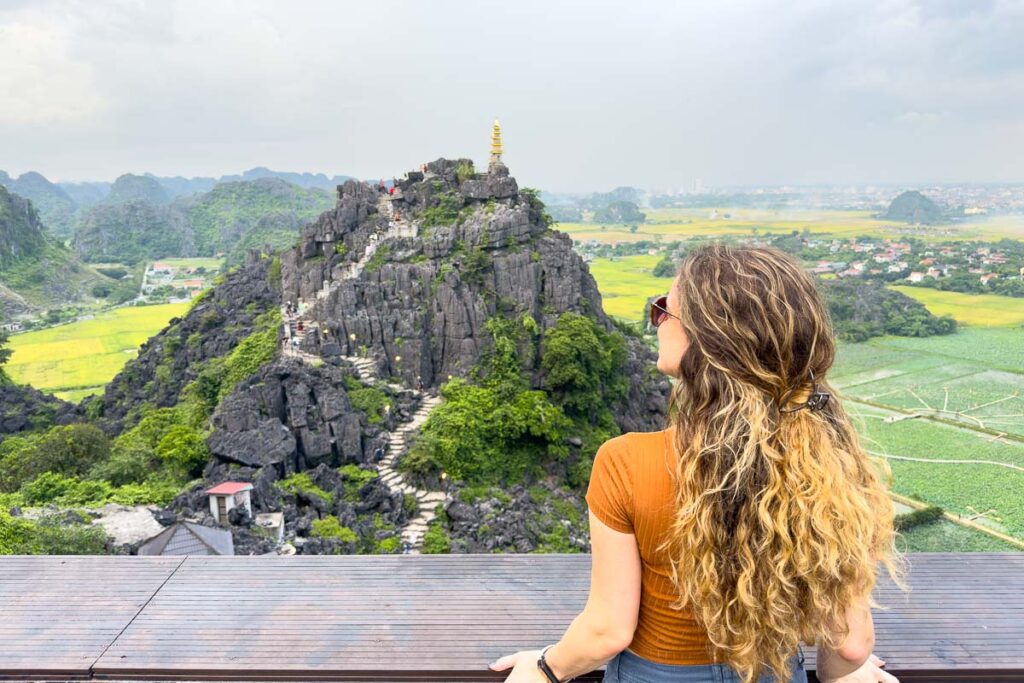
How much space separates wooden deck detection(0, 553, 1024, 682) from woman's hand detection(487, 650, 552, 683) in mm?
44

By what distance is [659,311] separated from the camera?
61.4 inches

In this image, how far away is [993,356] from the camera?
468 inches

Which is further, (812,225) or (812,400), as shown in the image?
(812,225)

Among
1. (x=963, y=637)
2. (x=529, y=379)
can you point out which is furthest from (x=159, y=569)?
(x=529, y=379)

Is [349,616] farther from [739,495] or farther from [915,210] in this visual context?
[915,210]

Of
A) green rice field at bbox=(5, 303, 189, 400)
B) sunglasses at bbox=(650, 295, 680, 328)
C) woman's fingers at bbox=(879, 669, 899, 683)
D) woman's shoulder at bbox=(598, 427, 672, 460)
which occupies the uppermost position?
sunglasses at bbox=(650, 295, 680, 328)

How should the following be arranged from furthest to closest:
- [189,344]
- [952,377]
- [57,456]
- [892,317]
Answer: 1. [189,344]
2. [892,317]
3. [57,456]
4. [952,377]

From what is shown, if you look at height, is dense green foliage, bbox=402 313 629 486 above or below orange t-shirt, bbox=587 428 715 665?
below

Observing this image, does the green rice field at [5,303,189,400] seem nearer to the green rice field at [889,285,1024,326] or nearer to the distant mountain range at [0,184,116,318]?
the distant mountain range at [0,184,116,318]

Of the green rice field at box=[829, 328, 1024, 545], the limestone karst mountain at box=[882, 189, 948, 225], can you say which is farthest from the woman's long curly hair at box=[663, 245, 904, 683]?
the limestone karst mountain at box=[882, 189, 948, 225]

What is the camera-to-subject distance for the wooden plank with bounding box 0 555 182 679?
6.47 ft

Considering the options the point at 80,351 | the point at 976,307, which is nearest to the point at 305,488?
the point at 976,307

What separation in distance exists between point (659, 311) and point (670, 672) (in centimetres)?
82

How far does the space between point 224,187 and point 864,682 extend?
→ 102 metres
